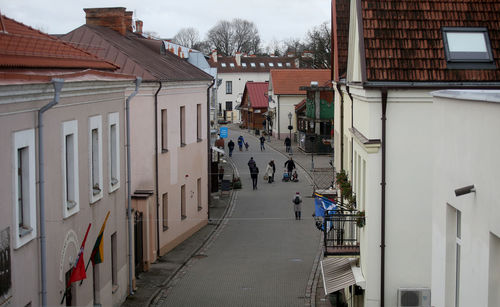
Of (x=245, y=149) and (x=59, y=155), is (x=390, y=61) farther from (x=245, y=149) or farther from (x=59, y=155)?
(x=245, y=149)

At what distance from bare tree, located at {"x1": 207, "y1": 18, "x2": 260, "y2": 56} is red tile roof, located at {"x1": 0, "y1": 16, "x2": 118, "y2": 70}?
10049 centimetres

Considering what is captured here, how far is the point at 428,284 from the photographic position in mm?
14539

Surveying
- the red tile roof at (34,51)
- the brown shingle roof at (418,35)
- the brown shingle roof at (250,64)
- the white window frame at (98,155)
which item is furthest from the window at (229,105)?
the brown shingle roof at (418,35)

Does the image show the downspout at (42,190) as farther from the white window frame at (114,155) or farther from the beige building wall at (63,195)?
the white window frame at (114,155)

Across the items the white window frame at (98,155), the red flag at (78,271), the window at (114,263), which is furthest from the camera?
the window at (114,263)

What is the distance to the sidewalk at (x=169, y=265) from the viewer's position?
1982 centimetres

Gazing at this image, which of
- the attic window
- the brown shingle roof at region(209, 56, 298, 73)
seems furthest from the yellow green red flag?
the brown shingle roof at region(209, 56, 298, 73)

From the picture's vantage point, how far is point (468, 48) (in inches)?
567

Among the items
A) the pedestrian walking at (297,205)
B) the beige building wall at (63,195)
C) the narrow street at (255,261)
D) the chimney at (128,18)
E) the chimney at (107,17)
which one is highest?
the chimney at (128,18)

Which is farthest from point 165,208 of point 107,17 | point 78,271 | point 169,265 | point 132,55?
point 78,271

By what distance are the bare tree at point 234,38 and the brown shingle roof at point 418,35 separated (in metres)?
101

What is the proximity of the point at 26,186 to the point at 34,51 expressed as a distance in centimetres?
279

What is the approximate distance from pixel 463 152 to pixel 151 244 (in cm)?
1647

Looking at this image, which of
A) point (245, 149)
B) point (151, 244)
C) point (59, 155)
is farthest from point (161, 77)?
point (245, 149)
